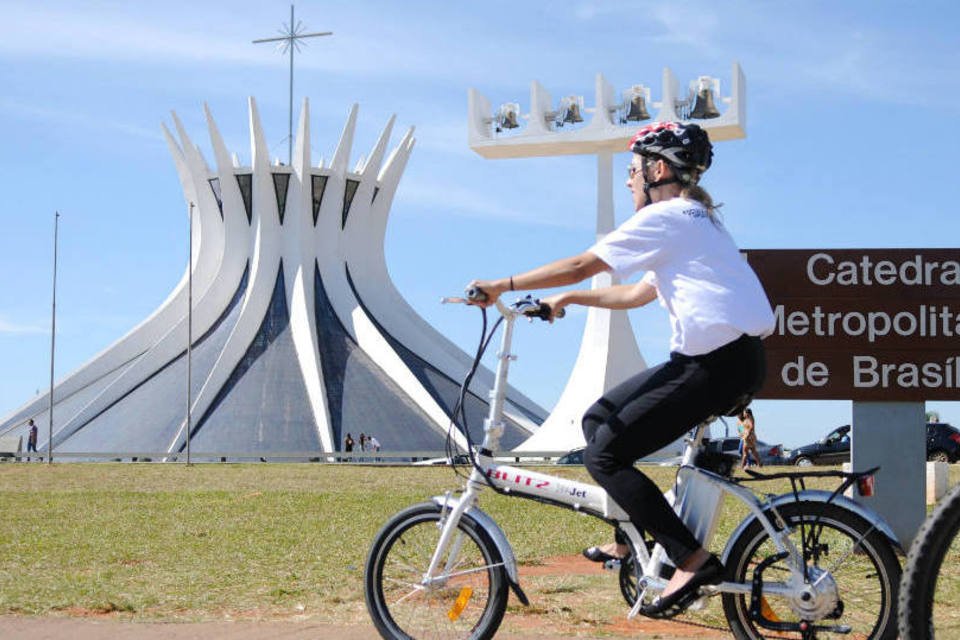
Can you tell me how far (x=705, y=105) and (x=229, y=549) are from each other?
28106mm

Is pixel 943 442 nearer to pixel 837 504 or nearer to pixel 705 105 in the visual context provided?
pixel 705 105

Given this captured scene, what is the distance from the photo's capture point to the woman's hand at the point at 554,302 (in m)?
4.81

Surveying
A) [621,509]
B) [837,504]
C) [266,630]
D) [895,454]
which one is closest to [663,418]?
[621,509]

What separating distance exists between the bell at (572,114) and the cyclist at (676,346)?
3273 centimetres

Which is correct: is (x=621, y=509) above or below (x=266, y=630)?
above

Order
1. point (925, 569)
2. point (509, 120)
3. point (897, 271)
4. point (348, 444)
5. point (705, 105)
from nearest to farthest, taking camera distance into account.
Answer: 1. point (925, 569)
2. point (897, 271)
3. point (705, 105)
4. point (509, 120)
5. point (348, 444)

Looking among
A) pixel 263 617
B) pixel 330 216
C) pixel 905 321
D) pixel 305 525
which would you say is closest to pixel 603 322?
pixel 330 216

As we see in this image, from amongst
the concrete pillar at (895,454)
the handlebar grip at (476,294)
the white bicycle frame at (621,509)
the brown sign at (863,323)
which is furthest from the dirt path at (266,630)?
the concrete pillar at (895,454)

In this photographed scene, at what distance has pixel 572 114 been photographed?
3706 centimetres

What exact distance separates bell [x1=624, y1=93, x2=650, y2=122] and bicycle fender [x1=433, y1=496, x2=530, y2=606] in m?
32.9

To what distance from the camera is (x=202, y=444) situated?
45.6 metres

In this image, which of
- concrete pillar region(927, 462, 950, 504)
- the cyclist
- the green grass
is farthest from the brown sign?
concrete pillar region(927, 462, 950, 504)

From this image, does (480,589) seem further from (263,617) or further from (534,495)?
(263,617)

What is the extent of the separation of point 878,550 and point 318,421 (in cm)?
4388
